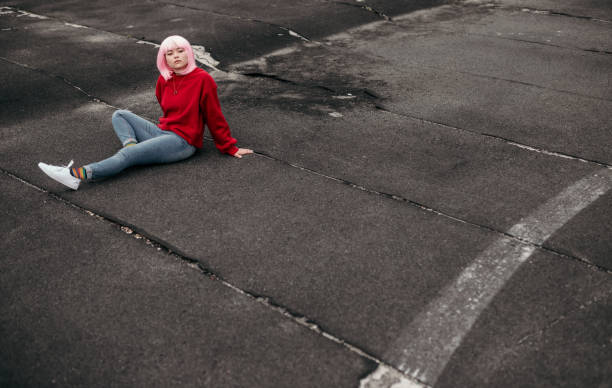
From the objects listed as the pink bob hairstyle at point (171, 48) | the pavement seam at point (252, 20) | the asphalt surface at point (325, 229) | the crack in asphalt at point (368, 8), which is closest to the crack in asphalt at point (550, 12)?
the asphalt surface at point (325, 229)

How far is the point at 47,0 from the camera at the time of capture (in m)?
12.2

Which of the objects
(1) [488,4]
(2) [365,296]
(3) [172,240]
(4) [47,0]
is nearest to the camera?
(2) [365,296]

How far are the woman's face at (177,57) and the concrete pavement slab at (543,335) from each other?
3324mm

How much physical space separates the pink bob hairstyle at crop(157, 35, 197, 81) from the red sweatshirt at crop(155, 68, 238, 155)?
0.05m

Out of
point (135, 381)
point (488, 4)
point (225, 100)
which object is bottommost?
point (135, 381)

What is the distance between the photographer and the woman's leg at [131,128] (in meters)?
5.36

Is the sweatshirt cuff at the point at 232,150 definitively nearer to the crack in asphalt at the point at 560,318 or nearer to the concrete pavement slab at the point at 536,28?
the crack in asphalt at the point at 560,318

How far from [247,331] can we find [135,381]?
673mm

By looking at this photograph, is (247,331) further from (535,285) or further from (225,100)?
(225,100)

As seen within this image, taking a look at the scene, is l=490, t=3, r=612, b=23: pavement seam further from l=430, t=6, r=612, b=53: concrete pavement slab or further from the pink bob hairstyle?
the pink bob hairstyle

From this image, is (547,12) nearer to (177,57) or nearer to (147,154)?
(177,57)

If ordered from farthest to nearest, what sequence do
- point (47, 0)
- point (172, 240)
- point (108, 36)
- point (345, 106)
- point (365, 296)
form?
point (47, 0) < point (108, 36) < point (345, 106) < point (172, 240) < point (365, 296)

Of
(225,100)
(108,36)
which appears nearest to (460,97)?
(225,100)

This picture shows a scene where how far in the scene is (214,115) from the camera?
524 centimetres
